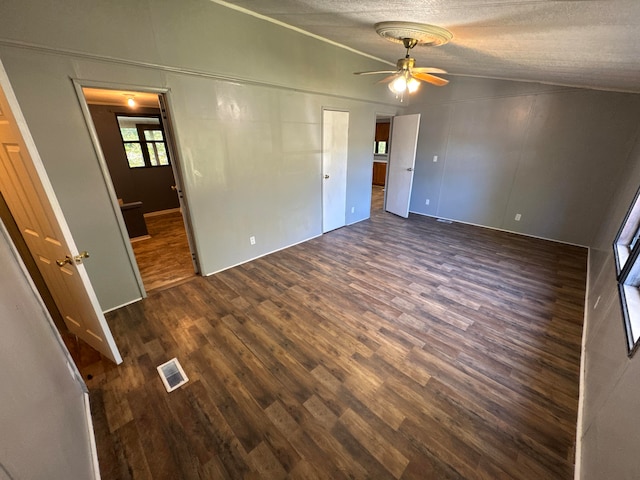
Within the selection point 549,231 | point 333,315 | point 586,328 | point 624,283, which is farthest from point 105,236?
point 549,231

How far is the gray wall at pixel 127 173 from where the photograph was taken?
487cm

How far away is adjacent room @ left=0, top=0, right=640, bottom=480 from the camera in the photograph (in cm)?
134

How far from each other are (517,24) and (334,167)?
3.07m

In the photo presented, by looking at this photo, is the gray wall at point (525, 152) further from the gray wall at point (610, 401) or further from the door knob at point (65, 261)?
the door knob at point (65, 261)

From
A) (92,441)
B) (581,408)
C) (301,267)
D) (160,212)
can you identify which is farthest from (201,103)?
(160,212)

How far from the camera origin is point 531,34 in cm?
150

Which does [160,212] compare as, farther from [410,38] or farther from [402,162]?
[410,38]

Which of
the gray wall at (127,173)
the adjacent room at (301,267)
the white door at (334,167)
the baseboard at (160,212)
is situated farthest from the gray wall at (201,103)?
the baseboard at (160,212)

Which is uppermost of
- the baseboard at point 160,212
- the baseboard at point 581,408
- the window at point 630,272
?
the window at point 630,272

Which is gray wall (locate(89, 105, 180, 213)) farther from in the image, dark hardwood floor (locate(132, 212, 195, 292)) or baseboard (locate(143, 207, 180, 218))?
dark hardwood floor (locate(132, 212, 195, 292))

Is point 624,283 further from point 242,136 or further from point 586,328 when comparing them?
point 242,136

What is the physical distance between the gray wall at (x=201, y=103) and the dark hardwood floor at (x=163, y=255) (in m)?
0.40

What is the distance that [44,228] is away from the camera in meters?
1.61

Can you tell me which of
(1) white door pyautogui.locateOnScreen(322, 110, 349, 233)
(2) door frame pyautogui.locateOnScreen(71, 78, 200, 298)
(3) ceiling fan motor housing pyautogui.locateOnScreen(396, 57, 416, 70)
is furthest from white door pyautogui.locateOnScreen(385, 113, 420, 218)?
(2) door frame pyautogui.locateOnScreen(71, 78, 200, 298)
